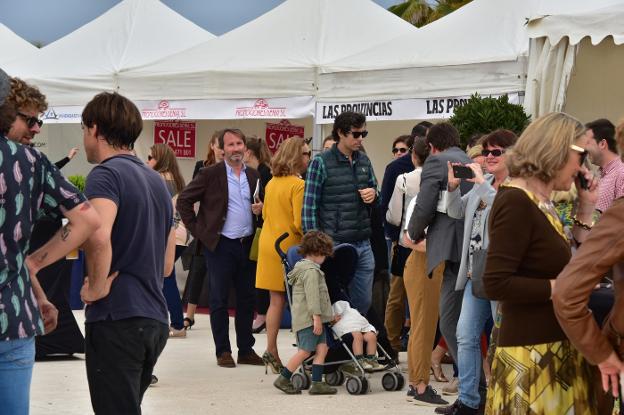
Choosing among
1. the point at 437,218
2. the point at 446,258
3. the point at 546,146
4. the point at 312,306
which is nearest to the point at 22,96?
the point at 546,146

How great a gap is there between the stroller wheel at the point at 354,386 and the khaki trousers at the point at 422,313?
0.50 metres

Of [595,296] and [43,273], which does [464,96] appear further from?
[595,296]

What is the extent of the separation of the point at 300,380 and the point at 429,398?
3.49 ft

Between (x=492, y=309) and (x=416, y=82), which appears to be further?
(x=416, y=82)

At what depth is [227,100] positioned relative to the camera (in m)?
14.2

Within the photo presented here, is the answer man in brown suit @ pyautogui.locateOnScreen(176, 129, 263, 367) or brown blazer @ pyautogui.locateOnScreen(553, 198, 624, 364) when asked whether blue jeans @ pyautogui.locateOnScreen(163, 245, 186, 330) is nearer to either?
man in brown suit @ pyautogui.locateOnScreen(176, 129, 263, 367)

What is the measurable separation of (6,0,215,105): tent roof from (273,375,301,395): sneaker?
770cm

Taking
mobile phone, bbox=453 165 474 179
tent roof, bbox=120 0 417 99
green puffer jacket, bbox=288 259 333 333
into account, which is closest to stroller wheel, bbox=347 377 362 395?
green puffer jacket, bbox=288 259 333 333

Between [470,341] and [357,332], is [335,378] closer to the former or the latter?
[357,332]

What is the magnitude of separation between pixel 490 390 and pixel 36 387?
5049mm

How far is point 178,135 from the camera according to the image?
56.1 feet

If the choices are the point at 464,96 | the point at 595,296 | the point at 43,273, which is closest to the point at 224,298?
the point at 43,273

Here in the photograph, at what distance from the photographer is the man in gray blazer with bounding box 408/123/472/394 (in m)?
7.75

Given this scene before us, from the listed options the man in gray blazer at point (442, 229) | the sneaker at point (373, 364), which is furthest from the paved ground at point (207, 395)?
the man in gray blazer at point (442, 229)
